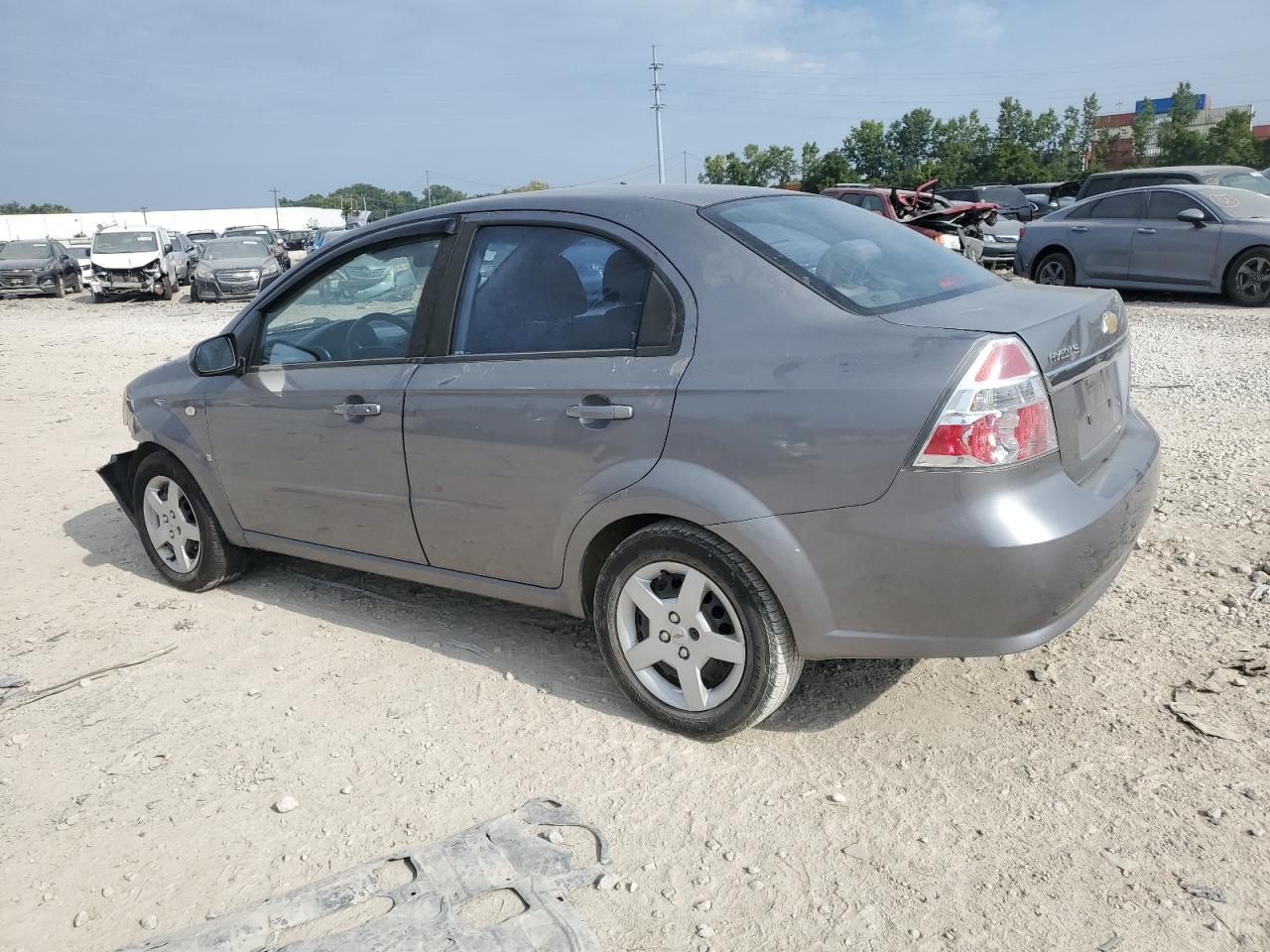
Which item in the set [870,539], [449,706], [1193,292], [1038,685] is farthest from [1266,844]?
[1193,292]

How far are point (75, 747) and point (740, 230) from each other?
2.88 meters

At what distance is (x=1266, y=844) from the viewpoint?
8.64 ft

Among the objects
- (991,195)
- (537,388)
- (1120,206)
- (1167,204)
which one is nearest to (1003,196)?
(991,195)

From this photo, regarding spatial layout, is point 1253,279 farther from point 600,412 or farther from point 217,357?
point 217,357

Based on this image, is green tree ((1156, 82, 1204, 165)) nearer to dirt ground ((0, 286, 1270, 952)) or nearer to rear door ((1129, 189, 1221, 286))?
rear door ((1129, 189, 1221, 286))

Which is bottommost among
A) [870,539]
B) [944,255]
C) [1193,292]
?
[1193,292]

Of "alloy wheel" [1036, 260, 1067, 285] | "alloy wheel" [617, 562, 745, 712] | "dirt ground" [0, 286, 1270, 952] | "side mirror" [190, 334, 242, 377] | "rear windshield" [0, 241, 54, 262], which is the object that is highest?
"side mirror" [190, 334, 242, 377]

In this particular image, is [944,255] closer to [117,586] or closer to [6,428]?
[117,586]

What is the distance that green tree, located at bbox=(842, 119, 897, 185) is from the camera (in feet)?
216

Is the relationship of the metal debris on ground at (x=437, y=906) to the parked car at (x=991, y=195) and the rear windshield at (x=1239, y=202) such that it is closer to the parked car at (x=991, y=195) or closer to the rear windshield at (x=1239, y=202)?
the rear windshield at (x=1239, y=202)

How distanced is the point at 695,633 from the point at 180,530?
2.97m

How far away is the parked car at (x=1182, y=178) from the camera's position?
44.2 ft

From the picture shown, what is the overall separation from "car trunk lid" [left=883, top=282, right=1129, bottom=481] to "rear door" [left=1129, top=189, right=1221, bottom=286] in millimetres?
10287

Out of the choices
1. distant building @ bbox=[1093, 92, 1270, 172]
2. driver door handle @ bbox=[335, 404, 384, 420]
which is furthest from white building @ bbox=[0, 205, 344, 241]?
driver door handle @ bbox=[335, 404, 384, 420]
